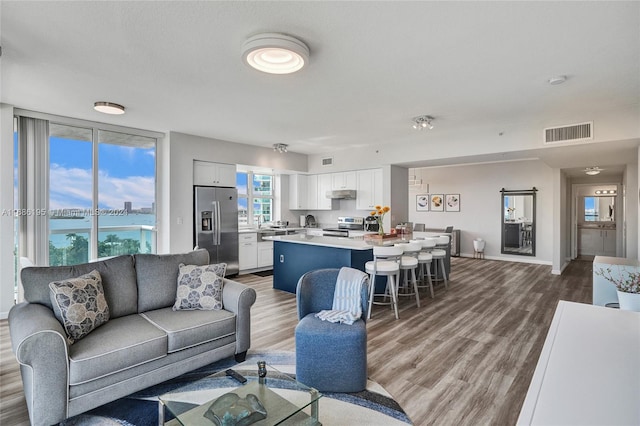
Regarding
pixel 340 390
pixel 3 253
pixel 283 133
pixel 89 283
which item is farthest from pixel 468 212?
pixel 3 253

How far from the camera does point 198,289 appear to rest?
295 centimetres

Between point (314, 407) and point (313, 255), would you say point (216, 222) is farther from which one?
point (314, 407)

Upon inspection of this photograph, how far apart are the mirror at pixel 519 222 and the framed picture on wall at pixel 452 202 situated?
3.77ft

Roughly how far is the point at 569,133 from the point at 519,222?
4.36 meters

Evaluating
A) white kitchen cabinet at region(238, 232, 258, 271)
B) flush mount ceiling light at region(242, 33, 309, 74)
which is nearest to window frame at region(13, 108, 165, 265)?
white kitchen cabinet at region(238, 232, 258, 271)

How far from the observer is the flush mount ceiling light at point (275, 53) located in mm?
2393

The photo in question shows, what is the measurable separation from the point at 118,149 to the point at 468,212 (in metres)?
8.43

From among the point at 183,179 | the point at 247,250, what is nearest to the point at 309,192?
the point at 247,250

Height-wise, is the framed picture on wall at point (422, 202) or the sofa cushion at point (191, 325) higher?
the framed picture on wall at point (422, 202)

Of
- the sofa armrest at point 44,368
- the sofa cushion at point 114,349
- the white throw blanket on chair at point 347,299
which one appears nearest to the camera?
the sofa armrest at point 44,368

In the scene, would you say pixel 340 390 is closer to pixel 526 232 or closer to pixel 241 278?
pixel 241 278

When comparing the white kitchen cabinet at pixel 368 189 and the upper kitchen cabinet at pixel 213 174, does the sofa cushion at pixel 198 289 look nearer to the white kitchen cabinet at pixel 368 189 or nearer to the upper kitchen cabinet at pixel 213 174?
the upper kitchen cabinet at pixel 213 174

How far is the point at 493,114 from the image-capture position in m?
4.44

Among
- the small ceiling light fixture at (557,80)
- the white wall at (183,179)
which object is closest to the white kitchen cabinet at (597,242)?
the small ceiling light fixture at (557,80)
